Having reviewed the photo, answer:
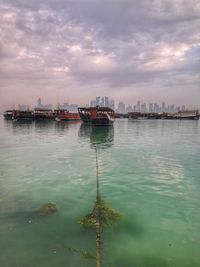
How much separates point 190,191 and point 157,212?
11.4 feet

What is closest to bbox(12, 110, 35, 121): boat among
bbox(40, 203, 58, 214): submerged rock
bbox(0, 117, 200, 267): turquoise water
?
bbox(0, 117, 200, 267): turquoise water

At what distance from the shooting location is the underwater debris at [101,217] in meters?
9.48

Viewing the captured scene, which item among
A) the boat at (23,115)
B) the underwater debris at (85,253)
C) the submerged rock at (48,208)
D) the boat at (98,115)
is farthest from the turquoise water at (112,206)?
the boat at (23,115)

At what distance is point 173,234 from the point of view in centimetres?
915

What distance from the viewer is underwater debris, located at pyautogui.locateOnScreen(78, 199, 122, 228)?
373 inches

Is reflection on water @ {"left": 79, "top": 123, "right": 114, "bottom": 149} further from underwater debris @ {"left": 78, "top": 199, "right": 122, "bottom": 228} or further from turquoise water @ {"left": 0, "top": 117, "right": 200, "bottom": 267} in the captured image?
underwater debris @ {"left": 78, "top": 199, "right": 122, "bottom": 228}

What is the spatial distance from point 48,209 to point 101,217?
2.36 metres

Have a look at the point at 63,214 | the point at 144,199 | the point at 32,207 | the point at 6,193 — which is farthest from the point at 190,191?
the point at 6,193

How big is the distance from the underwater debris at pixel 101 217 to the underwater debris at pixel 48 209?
144 centimetres

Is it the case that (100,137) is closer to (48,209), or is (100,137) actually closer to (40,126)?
(48,209)

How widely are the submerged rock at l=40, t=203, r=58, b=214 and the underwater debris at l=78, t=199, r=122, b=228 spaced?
1.44 meters

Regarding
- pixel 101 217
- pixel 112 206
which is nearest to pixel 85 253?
pixel 101 217

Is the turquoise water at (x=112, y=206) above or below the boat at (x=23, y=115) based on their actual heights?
below

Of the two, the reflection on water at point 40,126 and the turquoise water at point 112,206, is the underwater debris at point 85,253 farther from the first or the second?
the reflection on water at point 40,126
